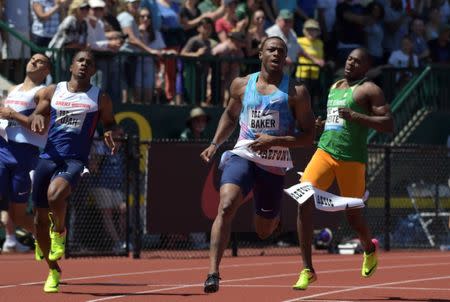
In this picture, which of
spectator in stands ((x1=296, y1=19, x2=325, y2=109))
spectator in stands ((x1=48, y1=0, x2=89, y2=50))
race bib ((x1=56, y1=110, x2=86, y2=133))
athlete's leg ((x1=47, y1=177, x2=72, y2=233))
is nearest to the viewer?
athlete's leg ((x1=47, y1=177, x2=72, y2=233))

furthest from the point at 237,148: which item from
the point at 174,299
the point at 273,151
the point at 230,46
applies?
the point at 230,46

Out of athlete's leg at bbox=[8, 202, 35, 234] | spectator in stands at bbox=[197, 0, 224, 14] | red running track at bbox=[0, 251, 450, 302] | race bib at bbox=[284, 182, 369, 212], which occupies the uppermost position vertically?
spectator in stands at bbox=[197, 0, 224, 14]

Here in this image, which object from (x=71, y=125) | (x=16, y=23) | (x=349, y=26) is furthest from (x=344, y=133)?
(x=349, y=26)

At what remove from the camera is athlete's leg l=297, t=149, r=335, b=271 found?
13.1 m

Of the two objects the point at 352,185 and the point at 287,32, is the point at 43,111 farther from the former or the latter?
the point at 287,32

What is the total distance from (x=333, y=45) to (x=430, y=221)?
14.4ft

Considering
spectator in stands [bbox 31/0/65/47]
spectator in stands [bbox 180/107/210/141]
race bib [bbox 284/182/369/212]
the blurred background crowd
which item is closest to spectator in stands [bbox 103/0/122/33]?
the blurred background crowd

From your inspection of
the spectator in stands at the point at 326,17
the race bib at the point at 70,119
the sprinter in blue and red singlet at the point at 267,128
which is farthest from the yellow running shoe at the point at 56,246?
the spectator in stands at the point at 326,17

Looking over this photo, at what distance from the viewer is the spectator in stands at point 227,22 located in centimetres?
2288

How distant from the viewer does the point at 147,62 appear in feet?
70.1

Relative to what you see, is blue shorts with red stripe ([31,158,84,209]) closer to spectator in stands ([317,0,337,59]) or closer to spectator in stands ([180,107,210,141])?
spectator in stands ([180,107,210,141])

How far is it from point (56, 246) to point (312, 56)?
38.0 feet

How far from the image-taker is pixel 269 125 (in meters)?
12.4

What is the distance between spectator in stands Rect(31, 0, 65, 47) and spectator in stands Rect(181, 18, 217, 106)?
7.25 feet
